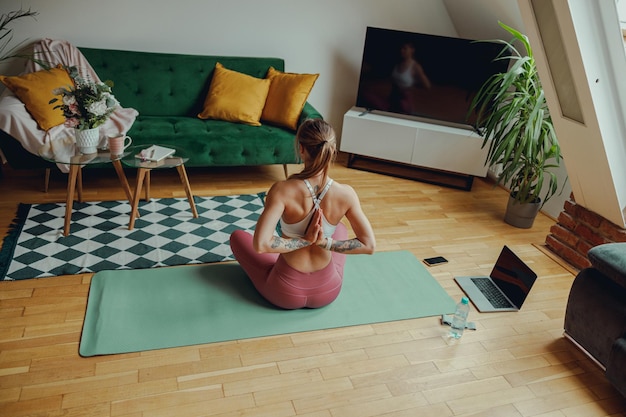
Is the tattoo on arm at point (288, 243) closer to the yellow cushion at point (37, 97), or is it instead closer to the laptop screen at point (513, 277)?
the laptop screen at point (513, 277)

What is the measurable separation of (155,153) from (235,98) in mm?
1079

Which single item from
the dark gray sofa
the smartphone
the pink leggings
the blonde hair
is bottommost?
the smartphone

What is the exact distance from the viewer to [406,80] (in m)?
4.41

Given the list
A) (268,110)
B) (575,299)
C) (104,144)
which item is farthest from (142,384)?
(268,110)

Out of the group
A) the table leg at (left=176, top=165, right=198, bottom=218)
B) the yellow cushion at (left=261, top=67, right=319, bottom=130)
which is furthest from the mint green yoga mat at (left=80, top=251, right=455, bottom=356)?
the yellow cushion at (left=261, top=67, right=319, bottom=130)

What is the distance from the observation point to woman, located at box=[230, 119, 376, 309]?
216cm

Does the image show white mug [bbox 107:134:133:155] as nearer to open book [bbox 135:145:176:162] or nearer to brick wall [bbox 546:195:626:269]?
open book [bbox 135:145:176:162]

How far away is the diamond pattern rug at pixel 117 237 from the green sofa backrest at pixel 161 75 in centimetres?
95

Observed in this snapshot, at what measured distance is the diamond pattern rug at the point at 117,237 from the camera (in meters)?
2.81

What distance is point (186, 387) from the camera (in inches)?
82.3

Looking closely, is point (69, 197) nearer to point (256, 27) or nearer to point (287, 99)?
point (287, 99)

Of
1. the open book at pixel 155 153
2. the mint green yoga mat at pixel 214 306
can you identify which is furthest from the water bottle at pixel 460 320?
the open book at pixel 155 153

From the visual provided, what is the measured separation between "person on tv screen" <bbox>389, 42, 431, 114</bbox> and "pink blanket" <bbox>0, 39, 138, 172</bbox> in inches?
86.7

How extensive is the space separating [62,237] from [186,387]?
4.91 feet
